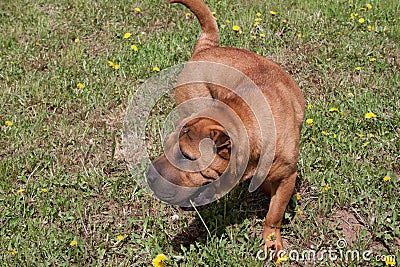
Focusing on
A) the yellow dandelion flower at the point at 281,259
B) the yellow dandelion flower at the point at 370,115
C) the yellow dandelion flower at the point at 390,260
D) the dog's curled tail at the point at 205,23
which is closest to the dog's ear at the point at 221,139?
the yellow dandelion flower at the point at 281,259

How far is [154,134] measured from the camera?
546 cm

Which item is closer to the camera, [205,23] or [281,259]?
[281,259]

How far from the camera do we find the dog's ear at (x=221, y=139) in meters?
3.43

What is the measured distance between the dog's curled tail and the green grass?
129 centimetres

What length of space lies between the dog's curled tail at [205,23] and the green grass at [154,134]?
4.22 feet

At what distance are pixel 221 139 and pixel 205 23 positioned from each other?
1711mm

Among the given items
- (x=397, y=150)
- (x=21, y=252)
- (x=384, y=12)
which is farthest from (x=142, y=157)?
(x=384, y=12)

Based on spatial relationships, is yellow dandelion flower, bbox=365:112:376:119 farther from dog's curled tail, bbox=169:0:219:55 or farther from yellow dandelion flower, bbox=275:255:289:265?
yellow dandelion flower, bbox=275:255:289:265

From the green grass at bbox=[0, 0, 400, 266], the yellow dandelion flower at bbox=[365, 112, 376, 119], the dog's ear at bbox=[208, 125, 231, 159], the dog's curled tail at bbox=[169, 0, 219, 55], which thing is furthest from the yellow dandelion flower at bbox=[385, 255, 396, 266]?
the dog's curled tail at bbox=[169, 0, 219, 55]

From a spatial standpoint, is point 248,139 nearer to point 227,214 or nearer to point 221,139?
point 221,139

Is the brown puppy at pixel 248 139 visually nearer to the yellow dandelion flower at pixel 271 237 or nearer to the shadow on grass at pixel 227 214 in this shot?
the yellow dandelion flower at pixel 271 237

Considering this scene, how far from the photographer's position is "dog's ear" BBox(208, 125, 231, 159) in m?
3.43

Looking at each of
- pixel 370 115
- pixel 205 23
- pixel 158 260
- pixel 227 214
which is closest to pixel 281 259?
pixel 227 214

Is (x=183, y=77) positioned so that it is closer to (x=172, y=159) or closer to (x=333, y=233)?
(x=172, y=159)
